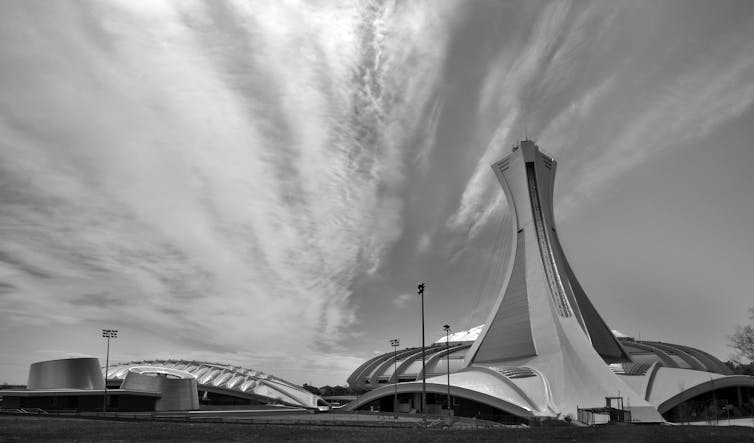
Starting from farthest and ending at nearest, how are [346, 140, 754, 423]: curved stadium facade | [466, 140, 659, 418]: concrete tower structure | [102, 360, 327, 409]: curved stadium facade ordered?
1. [102, 360, 327, 409]: curved stadium facade
2. [466, 140, 659, 418]: concrete tower structure
3. [346, 140, 754, 423]: curved stadium facade

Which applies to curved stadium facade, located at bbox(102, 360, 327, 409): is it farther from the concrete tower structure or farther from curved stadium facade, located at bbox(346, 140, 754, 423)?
the concrete tower structure

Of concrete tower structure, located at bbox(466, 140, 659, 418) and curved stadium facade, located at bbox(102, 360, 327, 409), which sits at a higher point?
concrete tower structure, located at bbox(466, 140, 659, 418)

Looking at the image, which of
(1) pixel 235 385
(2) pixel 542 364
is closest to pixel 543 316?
(2) pixel 542 364

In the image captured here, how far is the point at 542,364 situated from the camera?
34.9 m

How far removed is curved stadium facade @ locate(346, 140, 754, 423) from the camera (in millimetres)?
31406

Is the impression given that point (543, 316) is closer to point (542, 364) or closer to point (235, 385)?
point (542, 364)

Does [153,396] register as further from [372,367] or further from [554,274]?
[554,274]

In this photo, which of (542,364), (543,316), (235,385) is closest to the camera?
(542,364)

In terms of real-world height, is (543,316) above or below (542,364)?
above

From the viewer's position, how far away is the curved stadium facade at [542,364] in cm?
3141

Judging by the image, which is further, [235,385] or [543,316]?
[235,385]

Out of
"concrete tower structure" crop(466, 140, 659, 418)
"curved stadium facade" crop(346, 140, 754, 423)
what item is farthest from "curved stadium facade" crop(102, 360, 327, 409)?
"concrete tower structure" crop(466, 140, 659, 418)

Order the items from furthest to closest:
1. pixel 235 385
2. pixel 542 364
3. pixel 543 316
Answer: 1. pixel 235 385
2. pixel 543 316
3. pixel 542 364

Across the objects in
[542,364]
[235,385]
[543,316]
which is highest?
[543,316]
